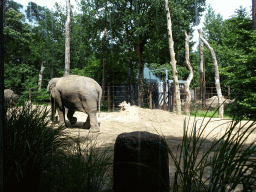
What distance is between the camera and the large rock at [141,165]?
1170 mm

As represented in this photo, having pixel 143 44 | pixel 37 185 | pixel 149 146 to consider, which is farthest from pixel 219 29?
pixel 37 185

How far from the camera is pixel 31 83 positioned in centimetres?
176

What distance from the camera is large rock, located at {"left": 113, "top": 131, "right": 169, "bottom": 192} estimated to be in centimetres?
117

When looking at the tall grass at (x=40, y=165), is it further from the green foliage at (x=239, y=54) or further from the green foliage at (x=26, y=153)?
the green foliage at (x=239, y=54)

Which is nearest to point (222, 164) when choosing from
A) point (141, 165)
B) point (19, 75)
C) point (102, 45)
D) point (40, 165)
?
point (141, 165)

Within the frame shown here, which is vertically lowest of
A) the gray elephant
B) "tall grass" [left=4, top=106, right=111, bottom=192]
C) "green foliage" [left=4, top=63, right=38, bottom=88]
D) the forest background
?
"tall grass" [left=4, top=106, right=111, bottom=192]

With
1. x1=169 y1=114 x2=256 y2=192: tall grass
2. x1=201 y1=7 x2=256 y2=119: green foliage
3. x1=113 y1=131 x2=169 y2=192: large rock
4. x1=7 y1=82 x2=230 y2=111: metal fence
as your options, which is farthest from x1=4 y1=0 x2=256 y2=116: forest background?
x1=113 y1=131 x2=169 y2=192: large rock

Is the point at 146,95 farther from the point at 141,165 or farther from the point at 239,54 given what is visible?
the point at 141,165

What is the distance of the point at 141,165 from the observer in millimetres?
1160

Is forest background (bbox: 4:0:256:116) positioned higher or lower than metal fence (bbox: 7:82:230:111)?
higher

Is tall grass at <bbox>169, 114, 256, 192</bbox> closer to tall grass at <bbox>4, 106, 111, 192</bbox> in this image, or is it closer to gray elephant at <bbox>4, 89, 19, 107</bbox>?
tall grass at <bbox>4, 106, 111, 192</bbox>

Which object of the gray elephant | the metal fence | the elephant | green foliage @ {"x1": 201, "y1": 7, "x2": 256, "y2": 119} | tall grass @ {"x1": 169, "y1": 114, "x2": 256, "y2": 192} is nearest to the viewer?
tall grass @ {"x1": 169, "y1": 114, "x2": 256, "y2": 192}

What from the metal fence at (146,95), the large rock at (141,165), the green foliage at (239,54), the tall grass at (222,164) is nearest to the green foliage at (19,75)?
the large rock at (141,165)

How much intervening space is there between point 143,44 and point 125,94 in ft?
6.19
